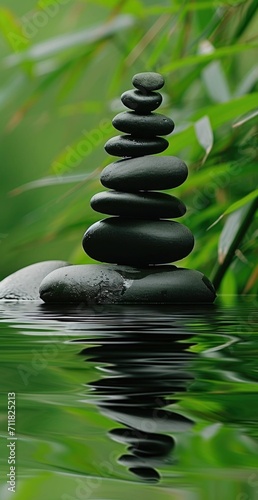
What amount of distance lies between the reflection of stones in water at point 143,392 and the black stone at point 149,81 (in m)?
0.85

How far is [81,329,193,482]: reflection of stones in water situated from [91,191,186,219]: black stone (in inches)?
28.1

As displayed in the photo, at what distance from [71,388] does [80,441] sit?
0.17m

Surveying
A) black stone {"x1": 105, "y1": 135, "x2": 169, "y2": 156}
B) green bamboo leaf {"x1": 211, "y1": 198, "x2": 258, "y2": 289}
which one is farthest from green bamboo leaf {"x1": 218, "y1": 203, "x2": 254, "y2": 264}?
black stone {"x1": 105, "y1": 135, "x2": 169, "y2": 156}

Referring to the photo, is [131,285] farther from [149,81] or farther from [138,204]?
[149,81]

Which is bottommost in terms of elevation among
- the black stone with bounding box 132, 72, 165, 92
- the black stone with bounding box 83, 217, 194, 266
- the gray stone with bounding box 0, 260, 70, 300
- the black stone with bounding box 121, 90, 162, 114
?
the gray stone with bounding box 0, 260, 70, 300

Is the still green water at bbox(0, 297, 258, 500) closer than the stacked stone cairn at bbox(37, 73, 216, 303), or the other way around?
the still green water at bbox(0, 297, 258, 500)

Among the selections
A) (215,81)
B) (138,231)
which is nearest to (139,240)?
(138,231)

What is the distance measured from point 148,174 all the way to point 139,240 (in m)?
0.15

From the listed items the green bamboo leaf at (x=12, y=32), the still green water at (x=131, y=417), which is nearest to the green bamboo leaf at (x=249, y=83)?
the green bamboo leaf at (x=12, y=32)

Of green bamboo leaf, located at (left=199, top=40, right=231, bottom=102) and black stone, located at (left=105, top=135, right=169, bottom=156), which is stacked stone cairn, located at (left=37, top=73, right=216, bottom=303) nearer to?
Answer: black stone, located at (left=105, top=135, right=169, bottom=156)

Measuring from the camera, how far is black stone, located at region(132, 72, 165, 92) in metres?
1.78

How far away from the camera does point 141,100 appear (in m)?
1.79

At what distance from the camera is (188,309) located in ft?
5.16

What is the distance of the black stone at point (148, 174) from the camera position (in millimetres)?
1764
